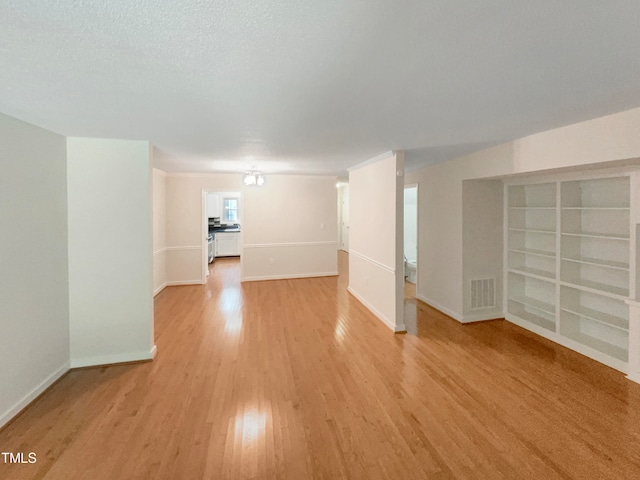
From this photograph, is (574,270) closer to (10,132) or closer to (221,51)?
(221,51)

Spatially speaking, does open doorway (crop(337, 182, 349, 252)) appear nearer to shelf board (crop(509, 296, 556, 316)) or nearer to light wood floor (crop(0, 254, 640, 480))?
shelf board (crop(509, 296, 556, 316))

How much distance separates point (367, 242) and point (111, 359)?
360cm

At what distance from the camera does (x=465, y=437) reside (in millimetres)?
1875

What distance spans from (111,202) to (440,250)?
4.40 metres

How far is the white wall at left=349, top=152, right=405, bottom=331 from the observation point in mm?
3533

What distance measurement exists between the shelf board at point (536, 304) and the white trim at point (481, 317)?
0.97ft

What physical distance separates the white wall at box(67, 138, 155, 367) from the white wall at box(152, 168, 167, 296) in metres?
2.31

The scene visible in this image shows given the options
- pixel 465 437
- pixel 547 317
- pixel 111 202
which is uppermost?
pixel 111 202

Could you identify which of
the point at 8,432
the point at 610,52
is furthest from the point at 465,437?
the point at 8,432

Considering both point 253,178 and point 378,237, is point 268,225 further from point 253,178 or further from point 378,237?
point 378,237

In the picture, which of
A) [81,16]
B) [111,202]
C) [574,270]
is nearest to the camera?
[81,16]

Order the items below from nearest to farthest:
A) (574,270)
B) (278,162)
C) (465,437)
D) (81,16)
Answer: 1. (81,16)
2. (465,437)
3. (574,270)
4. (278,162)

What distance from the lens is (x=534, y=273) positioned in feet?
12.1

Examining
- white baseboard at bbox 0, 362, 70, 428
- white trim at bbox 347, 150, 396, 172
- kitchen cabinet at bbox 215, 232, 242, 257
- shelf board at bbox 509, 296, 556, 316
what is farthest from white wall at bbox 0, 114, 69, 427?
kitchen cabinet at bbox 215, 232, 242, 257
